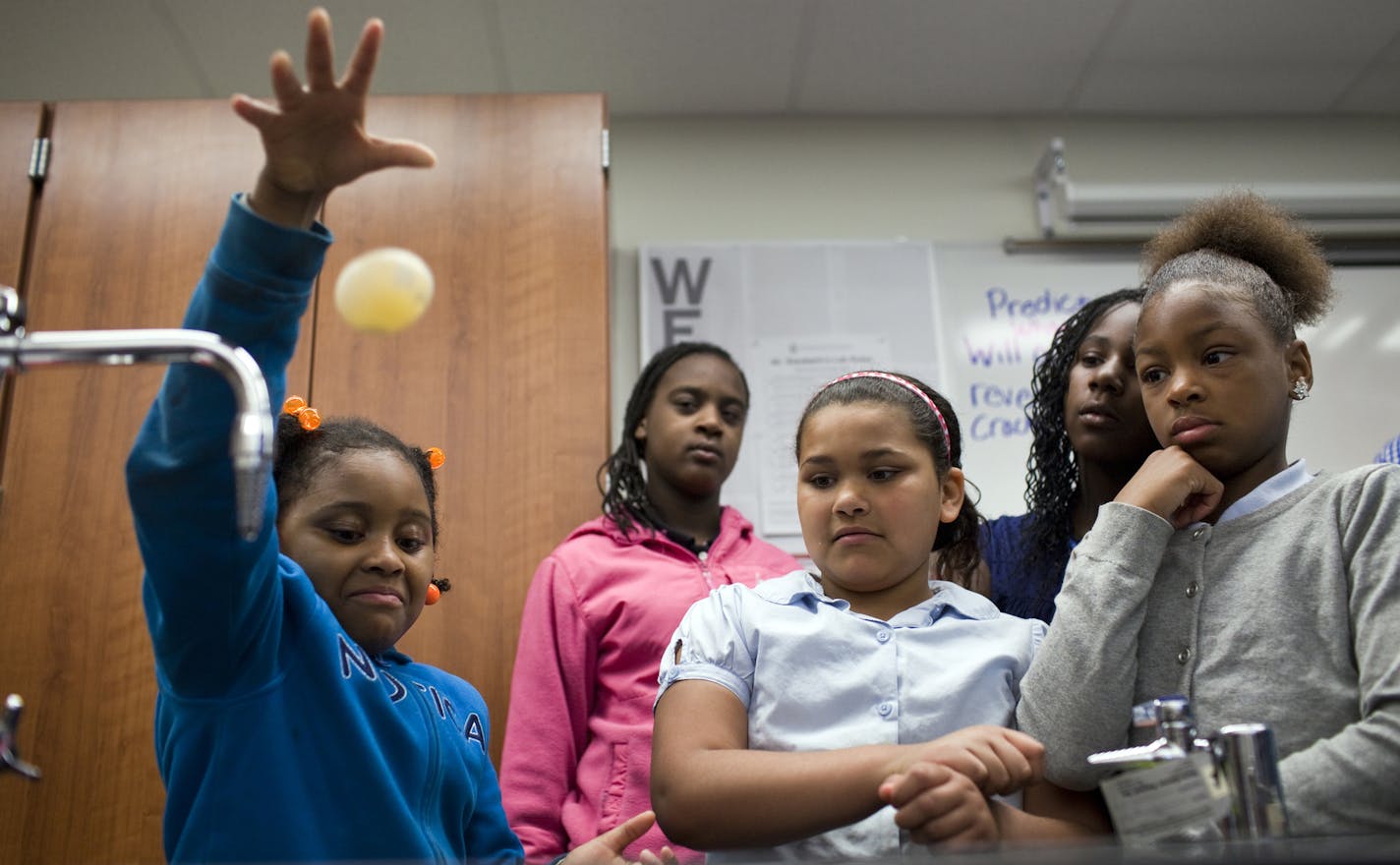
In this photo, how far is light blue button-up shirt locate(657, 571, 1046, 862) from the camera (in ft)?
3.15

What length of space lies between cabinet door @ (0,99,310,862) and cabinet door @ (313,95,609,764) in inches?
7.9

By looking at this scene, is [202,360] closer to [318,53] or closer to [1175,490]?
[318,53]

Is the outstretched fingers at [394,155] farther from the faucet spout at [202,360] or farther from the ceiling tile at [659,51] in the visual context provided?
the ceiling tile at [659,51]

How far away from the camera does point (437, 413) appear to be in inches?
73.0

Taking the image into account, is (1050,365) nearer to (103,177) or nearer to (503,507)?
(503,507)

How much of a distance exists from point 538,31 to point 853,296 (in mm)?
877

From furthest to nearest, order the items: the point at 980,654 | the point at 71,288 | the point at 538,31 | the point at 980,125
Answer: the point at 980,125
the point at 538,31
the point at 71,288
the point at 980,654

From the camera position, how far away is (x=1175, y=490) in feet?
3.25

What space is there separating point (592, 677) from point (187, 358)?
97 cm

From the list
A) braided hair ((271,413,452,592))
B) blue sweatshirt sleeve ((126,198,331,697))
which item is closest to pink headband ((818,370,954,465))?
braided hair ((271,413,452,592))

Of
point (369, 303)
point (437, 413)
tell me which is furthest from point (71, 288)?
point (369, 303)

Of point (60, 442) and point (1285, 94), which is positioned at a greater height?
point (1285, 94)

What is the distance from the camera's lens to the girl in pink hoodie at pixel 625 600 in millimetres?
1457

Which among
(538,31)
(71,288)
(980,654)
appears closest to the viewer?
(980,654)
